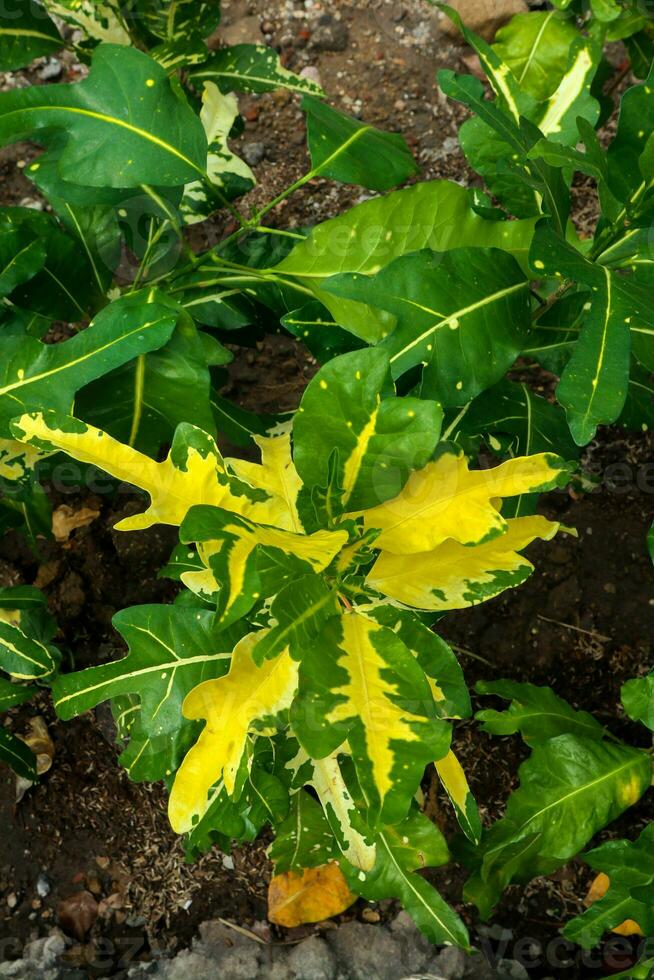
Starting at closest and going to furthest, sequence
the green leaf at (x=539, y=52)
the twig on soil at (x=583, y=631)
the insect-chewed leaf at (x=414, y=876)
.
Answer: the insect-chewed leaf at (x=414, y=876), the green leaf at (x=539, y=52), the twig on soil at (x=583, y=631)

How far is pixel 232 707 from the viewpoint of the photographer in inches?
43.3

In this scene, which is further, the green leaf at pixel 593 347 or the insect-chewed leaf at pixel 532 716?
the insect-chewed leaf at pixel 532 716

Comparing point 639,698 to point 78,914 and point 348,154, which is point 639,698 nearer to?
point 348,154

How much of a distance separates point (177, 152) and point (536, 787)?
122cm

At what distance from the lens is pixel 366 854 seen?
4.52ft

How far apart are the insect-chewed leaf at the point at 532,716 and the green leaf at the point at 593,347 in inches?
27.8

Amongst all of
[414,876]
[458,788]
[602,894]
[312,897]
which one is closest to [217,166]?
[458,788]

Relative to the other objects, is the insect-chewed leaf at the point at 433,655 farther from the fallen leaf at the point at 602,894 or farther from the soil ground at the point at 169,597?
the fallen leaf at the point at 602,894

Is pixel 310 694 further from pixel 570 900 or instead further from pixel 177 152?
pixel 570 900

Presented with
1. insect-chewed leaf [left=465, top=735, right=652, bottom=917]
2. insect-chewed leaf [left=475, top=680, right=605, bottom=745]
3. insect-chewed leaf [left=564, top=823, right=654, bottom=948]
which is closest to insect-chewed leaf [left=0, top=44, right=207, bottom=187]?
insect-chewed leaf [left=475, top=680, right=605, bottom=745]

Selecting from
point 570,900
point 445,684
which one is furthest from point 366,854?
point 570,900

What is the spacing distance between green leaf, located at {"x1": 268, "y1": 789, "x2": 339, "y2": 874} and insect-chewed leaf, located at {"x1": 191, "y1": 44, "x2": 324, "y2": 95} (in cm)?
131

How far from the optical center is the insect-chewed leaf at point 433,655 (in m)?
1.14

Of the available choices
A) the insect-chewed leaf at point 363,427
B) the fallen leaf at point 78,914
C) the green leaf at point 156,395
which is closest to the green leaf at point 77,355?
the green leaf at point 156,395
